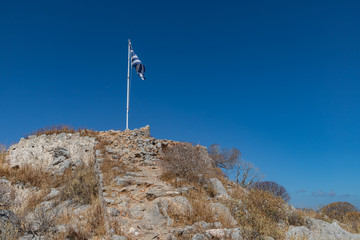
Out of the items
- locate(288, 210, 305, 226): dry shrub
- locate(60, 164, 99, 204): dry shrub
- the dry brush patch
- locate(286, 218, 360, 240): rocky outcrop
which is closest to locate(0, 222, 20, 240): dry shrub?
locate(60, 164, 99, 204): dry shrub

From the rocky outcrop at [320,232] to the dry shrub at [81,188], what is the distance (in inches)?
288

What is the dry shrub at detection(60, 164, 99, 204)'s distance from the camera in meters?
10.1

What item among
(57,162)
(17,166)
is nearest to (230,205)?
(57,162)

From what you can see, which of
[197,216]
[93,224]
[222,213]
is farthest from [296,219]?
[93,224]

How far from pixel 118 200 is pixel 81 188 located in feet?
11.5

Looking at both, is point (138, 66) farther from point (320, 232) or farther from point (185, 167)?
point (320, 232)

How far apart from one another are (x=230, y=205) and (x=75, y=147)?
11.0 m

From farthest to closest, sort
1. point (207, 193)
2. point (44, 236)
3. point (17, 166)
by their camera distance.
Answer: point (17, 166) → point (207, 193) → point (44, 236)

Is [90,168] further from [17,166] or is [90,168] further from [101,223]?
[101,223]

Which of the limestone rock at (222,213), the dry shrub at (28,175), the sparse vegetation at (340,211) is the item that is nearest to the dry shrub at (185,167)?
the limestone rock at (222,213)

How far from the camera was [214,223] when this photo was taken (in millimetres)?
6539

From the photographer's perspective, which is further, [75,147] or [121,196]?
[75,147]

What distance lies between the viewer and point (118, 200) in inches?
320

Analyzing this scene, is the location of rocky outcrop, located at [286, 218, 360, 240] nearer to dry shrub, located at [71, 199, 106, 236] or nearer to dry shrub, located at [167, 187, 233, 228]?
dry shrub, located at [167, 187, 233, 228]
